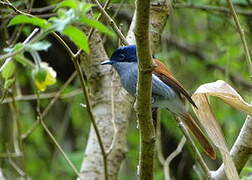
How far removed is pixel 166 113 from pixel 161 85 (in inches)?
78.5

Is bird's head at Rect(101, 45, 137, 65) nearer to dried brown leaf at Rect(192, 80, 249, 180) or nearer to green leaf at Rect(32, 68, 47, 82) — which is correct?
dried brown leaf at Rect(192, 80, 249, 180)

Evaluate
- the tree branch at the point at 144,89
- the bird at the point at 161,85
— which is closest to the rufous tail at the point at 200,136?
the bird at the point at 161,85

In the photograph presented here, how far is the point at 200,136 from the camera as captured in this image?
3.35 meters

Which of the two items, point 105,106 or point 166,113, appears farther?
point 166,113

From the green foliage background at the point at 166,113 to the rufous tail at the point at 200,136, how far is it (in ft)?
5.78

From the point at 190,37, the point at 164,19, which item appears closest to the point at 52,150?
the point at 190,37

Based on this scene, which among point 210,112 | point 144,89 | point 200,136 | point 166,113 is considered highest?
point 144,89

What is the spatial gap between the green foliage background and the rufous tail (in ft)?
5.78

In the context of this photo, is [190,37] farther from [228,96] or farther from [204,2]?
[228,96]

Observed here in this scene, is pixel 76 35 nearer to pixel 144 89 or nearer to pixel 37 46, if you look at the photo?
pixel 37 46

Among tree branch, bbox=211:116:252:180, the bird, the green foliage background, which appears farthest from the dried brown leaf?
the green foliage background

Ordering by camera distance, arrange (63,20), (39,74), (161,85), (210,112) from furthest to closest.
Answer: (161,85) → (210,112) → (39,74) → (63,20)

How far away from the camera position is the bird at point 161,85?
321 cm

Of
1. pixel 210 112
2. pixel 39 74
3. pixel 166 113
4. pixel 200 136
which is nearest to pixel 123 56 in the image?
pixel 200 136
